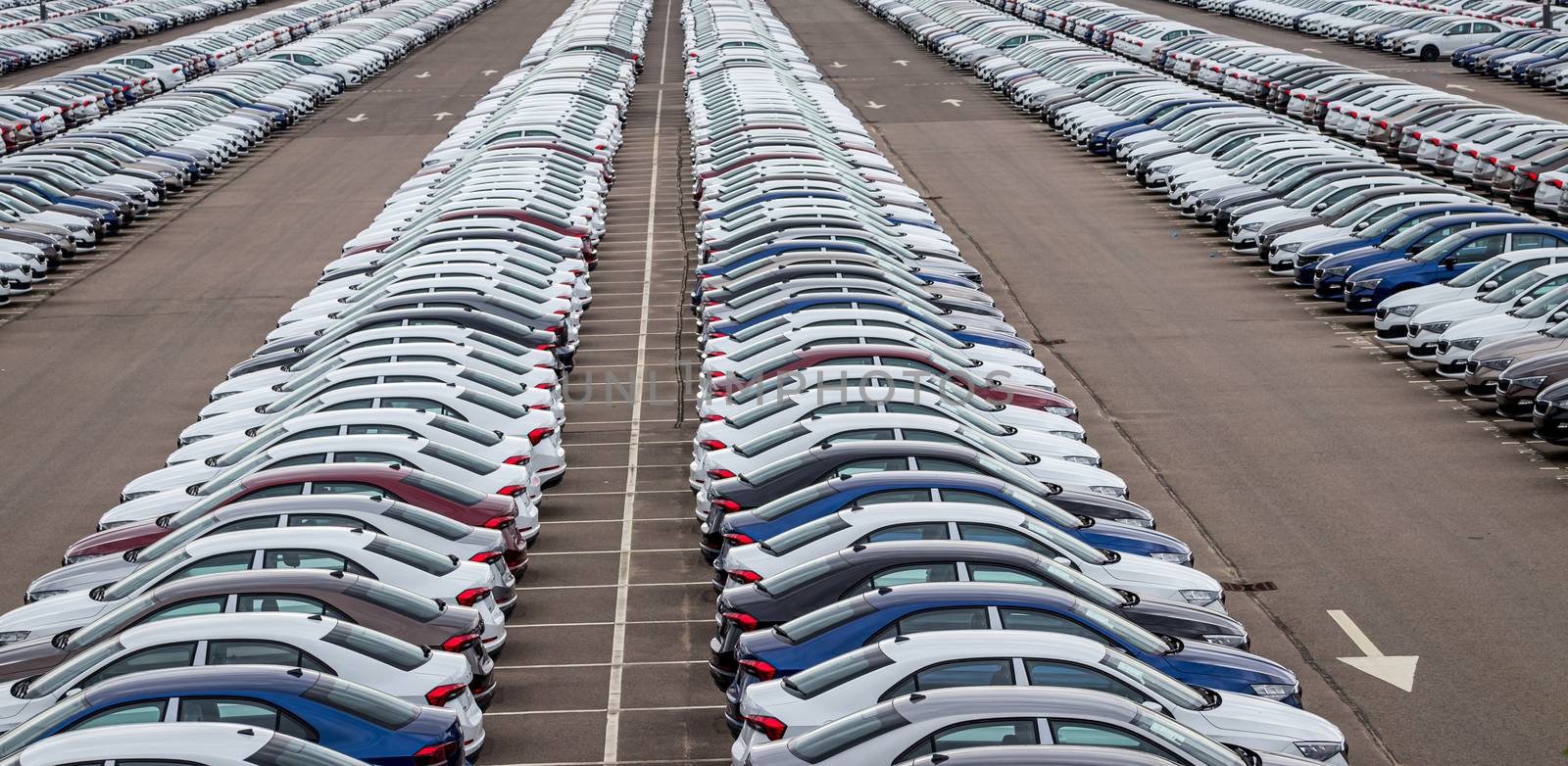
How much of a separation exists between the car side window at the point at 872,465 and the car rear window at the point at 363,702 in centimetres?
519

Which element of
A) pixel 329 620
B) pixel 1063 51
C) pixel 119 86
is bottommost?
pixel 119 86

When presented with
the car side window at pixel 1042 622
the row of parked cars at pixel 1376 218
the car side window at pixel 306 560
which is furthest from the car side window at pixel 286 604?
the row of parked cars at pixel 1376 218

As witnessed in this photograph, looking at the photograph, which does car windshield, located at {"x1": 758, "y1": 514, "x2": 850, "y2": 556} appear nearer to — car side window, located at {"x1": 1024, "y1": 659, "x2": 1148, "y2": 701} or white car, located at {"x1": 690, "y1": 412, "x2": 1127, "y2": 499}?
white car, located at {"x1": 690, "y1": 412, "x2": 1127, "y2": 499}

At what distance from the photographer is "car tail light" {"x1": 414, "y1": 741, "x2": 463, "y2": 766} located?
1097 centimetres

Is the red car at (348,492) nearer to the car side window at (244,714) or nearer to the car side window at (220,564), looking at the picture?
the car side window at (220,564)

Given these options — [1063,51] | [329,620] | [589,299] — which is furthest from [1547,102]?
[329,620]

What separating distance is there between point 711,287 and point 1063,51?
35.6 meters

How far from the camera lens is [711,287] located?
23281 millimetres

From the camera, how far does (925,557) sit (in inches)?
505

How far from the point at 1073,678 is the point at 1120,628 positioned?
1.48 m

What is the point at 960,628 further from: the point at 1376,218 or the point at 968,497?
the point at 1376,218

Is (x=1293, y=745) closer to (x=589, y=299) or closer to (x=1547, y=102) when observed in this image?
(x=589, y=299)

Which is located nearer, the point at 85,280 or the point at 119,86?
the point at 85,280

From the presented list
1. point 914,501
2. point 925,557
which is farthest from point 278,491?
point 925,557
